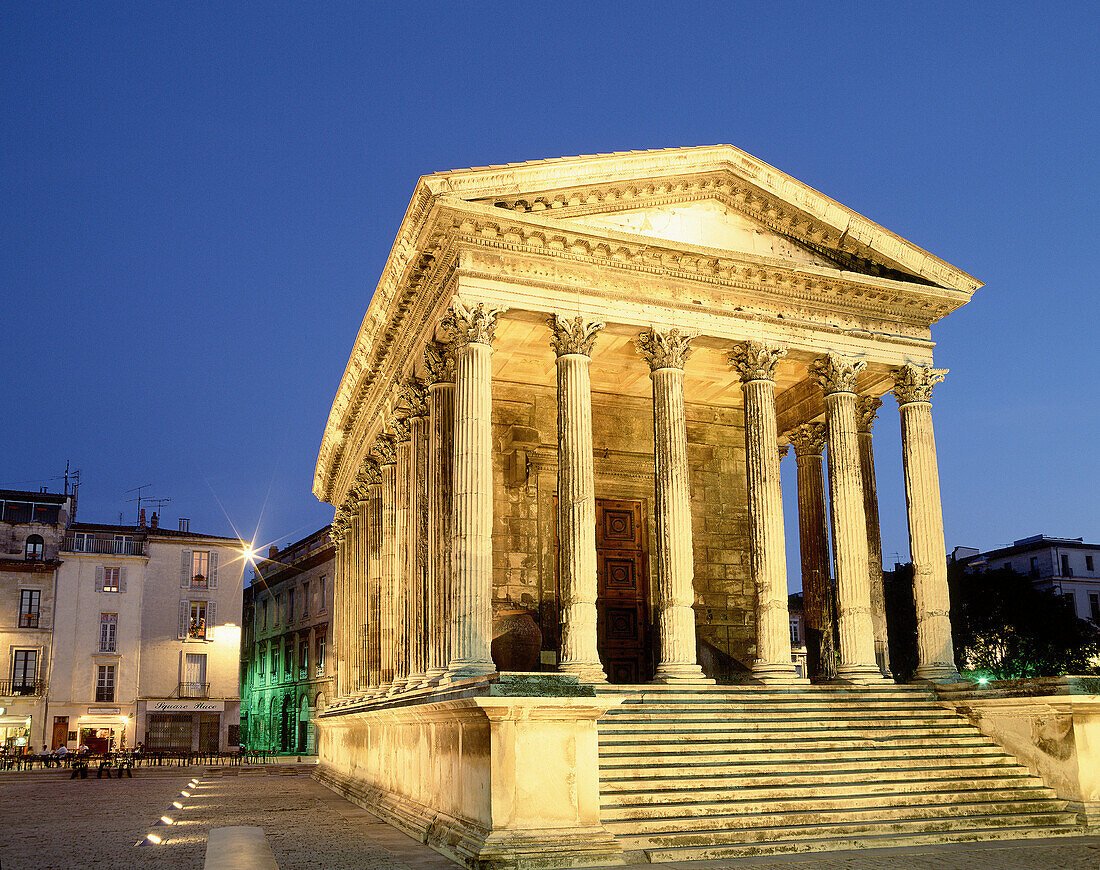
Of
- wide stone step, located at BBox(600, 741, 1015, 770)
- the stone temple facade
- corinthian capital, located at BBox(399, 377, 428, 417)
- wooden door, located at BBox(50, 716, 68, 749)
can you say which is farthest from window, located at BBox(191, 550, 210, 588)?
wide stone step, located at BBox(600, 741, 1015, 770)

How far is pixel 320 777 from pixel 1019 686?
737 inches

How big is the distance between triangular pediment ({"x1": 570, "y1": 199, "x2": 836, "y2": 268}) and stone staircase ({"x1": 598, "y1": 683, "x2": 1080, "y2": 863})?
800 centimetres

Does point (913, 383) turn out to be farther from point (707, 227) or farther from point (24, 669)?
point (24, 669)

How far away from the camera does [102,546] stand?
1837 inches

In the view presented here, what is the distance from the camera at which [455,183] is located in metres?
16.6

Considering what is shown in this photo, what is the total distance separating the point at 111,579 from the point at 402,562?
3094 centimetres

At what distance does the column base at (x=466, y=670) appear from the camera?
50.5 feet

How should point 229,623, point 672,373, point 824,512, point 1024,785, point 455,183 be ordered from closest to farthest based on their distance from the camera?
point 1024,785 → point 455,183 → point 672,373 → point 824,512 → point 229,623

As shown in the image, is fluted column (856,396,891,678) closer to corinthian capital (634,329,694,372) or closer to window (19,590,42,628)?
corinthian capital (634,329,694,372)

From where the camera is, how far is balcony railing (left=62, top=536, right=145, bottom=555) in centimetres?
4581

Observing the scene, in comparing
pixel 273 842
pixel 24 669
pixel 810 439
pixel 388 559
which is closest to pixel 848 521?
pixel 810 439

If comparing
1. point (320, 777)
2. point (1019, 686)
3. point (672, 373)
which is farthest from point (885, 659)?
point (320, 777)

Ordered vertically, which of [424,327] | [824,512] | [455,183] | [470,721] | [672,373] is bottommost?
[470,721]

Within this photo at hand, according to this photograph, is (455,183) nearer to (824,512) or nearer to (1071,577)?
(824,512)
